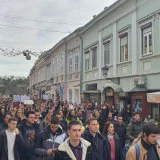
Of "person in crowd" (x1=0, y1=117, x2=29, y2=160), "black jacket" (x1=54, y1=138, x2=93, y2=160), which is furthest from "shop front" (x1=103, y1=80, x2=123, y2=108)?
"black jacket" (x1=54, y1=138, x2=93, y2=160)

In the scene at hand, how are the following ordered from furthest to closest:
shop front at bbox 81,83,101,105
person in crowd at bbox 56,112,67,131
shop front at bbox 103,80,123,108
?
shop front at bbox 81,83,101,105
shop front at bbox 103,80,123,108
person in crowd at bbox 56,112,67,131

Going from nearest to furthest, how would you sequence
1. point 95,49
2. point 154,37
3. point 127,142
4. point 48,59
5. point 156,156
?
point 156,156
point 127,142
point 154,37
point 95,49
point 48,59

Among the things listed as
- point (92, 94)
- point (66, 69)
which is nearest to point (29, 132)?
point (92, 94)

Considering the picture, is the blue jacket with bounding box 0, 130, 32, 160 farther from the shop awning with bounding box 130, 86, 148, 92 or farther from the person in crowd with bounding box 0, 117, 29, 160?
the shop awning with bounding box 130, 86, 148, 92

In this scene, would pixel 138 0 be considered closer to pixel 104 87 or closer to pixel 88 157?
pixel 104 87

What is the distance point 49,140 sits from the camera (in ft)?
20.4

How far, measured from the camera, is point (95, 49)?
27.1 metres

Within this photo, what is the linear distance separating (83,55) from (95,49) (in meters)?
3.34

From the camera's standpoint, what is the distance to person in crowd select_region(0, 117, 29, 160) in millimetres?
7058

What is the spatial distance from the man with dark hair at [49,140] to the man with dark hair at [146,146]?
1.96m

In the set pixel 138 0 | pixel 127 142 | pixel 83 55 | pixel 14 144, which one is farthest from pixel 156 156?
pixel 83 55

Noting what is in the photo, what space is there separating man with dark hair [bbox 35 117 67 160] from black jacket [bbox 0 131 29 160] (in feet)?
2.79

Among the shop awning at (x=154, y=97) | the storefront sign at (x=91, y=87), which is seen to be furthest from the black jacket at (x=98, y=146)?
the storefront sign at (x=91, y=87)

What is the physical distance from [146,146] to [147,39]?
47.1 feet
